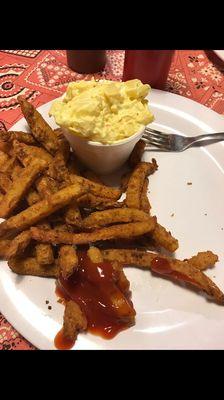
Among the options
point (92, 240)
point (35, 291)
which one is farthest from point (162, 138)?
point (35, 291)

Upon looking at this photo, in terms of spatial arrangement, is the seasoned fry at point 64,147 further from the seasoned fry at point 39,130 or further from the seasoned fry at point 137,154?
the seasoned fry at point 137,154

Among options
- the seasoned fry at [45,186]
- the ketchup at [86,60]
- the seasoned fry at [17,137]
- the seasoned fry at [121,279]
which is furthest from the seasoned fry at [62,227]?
the ketchup at [86,60]

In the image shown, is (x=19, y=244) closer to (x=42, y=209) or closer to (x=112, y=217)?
(x=42, y=209)

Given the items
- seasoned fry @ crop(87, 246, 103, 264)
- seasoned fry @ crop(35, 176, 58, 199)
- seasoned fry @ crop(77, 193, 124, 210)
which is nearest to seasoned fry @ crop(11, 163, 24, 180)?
seasoned fry @ crop(35, 176, 58, 199)

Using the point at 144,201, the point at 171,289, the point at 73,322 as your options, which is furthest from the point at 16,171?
the point at 171,289

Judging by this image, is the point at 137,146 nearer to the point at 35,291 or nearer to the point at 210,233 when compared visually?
the point at 210,233
